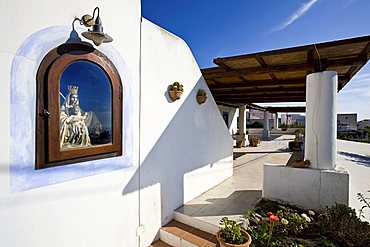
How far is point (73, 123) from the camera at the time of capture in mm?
2281

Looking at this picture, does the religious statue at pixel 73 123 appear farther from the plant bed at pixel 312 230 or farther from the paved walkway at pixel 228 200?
the plant bed at pixel 312 230

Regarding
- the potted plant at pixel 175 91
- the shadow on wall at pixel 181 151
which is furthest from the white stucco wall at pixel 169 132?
the potted plant at pixel 175 91

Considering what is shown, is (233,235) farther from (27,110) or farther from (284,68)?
(284,68)

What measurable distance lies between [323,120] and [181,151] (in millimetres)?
3028

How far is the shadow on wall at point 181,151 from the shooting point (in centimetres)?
346

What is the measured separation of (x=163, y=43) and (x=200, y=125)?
217 cm

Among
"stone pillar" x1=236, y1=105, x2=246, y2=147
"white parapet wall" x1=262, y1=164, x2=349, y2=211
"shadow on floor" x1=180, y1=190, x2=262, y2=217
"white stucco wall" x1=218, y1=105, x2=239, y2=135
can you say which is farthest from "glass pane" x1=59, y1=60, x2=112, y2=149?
"white stucco wall" x1=218, y1=105, x2=239, y2=135

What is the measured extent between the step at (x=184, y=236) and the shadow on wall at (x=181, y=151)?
0.22 meters

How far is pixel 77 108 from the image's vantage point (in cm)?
232

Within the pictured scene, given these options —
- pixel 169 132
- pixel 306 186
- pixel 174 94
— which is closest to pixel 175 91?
pixel 174 94

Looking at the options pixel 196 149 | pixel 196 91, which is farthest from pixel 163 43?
pixel 196 149

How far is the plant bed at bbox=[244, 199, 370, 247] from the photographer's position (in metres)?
2.82

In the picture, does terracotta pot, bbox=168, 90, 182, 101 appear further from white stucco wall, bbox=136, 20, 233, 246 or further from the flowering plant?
the flowering plant

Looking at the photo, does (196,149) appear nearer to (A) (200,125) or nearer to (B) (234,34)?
(A) (200,125)
